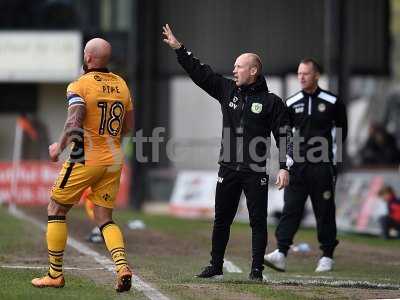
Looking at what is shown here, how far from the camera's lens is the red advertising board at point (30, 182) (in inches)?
1017

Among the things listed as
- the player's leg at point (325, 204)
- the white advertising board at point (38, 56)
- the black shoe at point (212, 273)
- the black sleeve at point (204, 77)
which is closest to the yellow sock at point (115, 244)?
the black shoe at point (212, 273)

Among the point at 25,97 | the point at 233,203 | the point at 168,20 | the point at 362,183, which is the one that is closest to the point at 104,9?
the point at 168,20

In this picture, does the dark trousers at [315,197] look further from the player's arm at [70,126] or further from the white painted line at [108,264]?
the player's arm at [70,126]

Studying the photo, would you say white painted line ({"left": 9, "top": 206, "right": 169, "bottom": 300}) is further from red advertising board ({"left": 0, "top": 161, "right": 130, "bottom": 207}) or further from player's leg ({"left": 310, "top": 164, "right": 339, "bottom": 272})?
red advertising board ({"left": 0, "top": 161, "right": 130, "bottom": 207})

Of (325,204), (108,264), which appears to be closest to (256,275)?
(108,264)

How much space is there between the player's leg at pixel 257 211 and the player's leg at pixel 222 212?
0.12 metres

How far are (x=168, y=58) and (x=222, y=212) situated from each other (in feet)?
60.0

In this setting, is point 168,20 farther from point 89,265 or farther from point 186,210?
point 89,265

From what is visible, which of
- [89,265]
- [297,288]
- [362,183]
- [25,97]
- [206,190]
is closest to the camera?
[297,288]

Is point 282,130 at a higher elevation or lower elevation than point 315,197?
higher

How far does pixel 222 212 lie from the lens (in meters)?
9.77

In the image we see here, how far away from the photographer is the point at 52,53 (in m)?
28.7

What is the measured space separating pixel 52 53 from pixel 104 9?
1933 mm

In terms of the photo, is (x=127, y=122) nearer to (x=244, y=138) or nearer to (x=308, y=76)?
(x=244, y=138)
